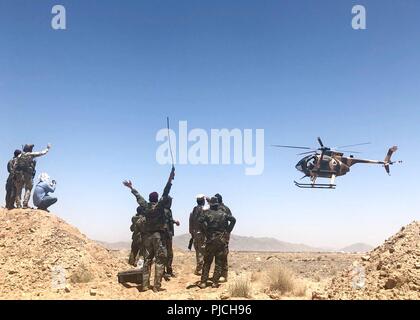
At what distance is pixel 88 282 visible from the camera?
10.8 m

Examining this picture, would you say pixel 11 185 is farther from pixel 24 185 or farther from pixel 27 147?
pixel 27 147

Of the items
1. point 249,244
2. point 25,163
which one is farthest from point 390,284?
point 249,244

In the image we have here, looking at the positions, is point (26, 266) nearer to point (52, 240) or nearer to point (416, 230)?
point (52, 240)

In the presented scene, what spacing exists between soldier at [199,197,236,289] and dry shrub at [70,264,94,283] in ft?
10.9

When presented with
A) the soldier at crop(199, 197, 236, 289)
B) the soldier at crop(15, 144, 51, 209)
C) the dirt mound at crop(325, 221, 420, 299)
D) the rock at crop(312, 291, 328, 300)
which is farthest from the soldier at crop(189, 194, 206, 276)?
the soldier at crop(15, 144, 51, 209)

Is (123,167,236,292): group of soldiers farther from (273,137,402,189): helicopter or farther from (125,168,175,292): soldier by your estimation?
(273,137,402,189): helicopter

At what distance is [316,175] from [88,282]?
18559 millimetres

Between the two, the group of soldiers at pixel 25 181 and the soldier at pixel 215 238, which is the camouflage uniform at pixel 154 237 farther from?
the group of soldiers at pixel 25 181

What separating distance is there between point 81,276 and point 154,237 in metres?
2.76

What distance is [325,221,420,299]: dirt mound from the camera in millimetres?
7152


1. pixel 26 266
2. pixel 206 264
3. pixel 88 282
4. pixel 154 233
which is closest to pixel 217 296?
pixel 206 264

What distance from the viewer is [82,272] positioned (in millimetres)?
11102

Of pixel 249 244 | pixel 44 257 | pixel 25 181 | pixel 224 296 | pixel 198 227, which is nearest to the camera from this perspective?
pixel 224 296

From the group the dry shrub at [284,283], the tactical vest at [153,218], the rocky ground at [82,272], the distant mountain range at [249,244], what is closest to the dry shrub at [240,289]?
the rocky ground at [82,272]
